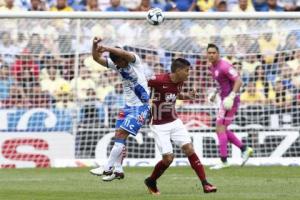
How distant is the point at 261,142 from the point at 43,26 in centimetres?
590

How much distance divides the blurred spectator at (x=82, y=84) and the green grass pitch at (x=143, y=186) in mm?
2819

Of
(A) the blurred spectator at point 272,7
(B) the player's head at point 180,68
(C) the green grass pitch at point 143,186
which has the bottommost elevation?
(C) the green grass pitch at point 143,186

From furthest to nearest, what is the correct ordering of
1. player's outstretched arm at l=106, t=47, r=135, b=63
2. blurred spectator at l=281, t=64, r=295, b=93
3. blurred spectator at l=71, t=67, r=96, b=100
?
blurred spectator at l=71, t=67, r=96, b=100, blurred spectator at l=281, t=64, r=295, b=93, player's outstretched arm at l=106, t=47, r=135, b=63

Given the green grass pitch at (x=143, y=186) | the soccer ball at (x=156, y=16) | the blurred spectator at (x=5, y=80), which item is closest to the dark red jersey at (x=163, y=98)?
the green grass pitch at (x=143, y=186)

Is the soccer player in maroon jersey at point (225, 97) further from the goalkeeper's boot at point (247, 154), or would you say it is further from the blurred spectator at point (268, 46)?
the blurred spectator at point (268, 46)

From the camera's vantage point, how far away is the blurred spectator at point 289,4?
996 inches

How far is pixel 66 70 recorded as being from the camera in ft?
71.4

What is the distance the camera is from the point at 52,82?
71.2 ft

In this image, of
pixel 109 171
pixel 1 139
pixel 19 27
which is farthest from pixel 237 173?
pixel 19 27

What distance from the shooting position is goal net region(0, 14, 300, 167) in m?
20.7

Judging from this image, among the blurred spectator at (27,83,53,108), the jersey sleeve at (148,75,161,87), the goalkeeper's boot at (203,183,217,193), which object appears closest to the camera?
the goalkeeper's boot at (203,183,217,193)

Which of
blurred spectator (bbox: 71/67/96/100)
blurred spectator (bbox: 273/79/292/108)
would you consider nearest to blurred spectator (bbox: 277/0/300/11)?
blurred spectator (bbox: 273/79/292/108)

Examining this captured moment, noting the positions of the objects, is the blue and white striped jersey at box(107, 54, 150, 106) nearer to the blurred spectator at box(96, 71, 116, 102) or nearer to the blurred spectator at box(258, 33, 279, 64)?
the blurred spectator at box(96, 71, 116, 102)

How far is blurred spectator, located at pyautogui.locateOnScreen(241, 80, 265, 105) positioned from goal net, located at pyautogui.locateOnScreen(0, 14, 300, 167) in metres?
0.02
